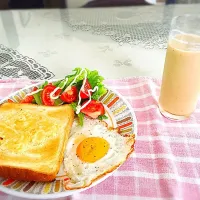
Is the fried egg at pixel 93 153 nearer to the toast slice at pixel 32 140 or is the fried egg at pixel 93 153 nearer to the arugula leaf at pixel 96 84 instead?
the toast slice at pixel 32 140

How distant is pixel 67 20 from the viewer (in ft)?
7.13

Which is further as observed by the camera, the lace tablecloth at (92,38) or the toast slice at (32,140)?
the lace tablecloth at (92,38)

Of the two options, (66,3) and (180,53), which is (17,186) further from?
(66,3)

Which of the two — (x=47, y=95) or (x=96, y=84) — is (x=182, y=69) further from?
(x=47, y=95)

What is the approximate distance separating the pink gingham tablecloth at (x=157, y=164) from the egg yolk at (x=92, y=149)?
0.09 m

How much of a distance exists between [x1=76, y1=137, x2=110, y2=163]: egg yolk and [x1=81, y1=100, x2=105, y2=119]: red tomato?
0.47 ft

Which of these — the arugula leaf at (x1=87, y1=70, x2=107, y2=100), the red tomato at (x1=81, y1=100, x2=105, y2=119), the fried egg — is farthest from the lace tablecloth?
the fried egg

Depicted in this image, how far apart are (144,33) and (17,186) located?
1445 millimetres

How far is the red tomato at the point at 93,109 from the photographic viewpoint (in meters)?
1.14

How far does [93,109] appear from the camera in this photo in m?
1.15

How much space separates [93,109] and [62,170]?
32cm

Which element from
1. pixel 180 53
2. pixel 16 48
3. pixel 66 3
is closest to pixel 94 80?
pixel 180 53

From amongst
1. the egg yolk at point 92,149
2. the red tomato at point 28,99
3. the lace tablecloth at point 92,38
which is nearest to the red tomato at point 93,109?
the egg yolk at point 92,149

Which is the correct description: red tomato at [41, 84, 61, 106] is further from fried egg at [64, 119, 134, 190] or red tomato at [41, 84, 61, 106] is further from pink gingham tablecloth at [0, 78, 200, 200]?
pink gingham tablecloth at [0, 78, 200, 200]
